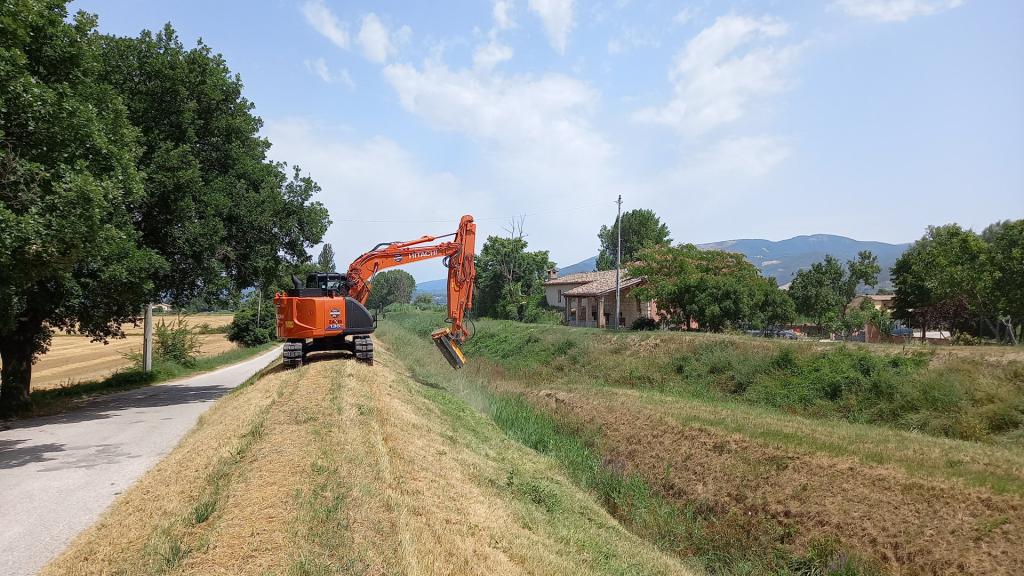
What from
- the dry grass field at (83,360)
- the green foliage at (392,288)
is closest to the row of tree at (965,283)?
the dry grass field at (83,360)

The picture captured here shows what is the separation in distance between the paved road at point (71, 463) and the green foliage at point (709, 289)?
29.6 m

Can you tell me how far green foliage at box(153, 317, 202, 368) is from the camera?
101ft

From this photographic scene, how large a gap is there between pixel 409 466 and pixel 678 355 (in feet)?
72.1

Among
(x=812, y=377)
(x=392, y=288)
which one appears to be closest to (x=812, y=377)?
(x=812, y=377)

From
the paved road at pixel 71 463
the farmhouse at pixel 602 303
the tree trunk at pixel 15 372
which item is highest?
the farmhouse at pixel 602 303

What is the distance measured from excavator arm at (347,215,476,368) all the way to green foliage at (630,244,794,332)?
23037 mm

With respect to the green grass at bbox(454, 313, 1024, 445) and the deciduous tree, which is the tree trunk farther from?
the deciduous tree

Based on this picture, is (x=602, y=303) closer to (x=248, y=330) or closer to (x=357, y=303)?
(x=248, y=330)

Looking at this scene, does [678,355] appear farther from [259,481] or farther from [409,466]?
[259,481]

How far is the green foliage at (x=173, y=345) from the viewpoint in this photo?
30.9m

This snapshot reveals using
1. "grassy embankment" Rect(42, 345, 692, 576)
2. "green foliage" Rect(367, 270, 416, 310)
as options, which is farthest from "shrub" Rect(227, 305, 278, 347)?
"green foliage" Rect(367, 270, 416, 310)

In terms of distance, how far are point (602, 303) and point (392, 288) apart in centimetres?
11453

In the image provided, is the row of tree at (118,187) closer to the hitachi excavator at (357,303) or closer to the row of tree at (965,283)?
the hitachi excavator at (357,303)

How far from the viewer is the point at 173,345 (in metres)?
31.3
